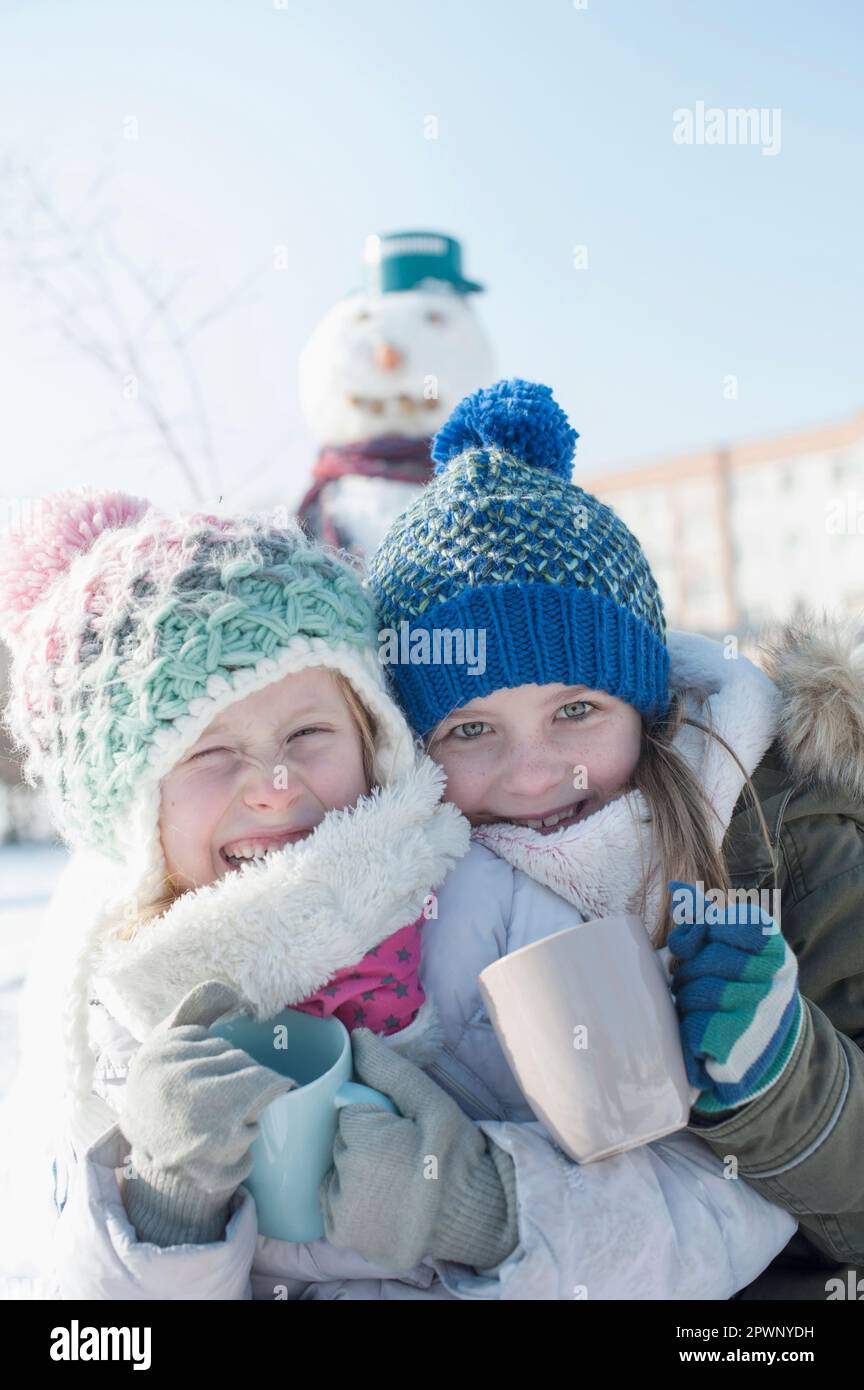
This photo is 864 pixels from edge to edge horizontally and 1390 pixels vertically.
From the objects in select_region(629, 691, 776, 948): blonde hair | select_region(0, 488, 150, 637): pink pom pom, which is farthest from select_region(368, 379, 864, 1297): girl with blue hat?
select_region(0, 488, 150, 637): pink pom pom

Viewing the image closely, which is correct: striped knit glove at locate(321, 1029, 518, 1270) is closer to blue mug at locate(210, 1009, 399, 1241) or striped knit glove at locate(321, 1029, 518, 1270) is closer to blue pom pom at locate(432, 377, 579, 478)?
blue mug at locate(210, 1009, 399, 1241)

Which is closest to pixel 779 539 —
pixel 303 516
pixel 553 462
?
pixel 303 516

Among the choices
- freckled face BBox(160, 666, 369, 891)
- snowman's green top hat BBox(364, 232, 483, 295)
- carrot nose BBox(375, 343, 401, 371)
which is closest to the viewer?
freckled face BBox(160, 666, 369, 891)

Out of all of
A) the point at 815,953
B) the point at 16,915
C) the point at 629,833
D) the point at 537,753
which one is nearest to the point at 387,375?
the point at 16,915

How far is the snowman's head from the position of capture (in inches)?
188

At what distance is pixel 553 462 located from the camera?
5.57ft

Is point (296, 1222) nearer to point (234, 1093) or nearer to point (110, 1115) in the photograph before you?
point (234, 1093)

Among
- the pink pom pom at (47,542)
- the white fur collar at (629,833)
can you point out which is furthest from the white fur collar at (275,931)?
the pink pom pom at (47,542)

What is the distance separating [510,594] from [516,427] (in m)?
0.33

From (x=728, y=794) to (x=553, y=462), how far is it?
0.57 m

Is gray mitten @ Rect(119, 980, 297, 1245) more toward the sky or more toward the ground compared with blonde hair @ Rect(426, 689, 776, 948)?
more toward the ground

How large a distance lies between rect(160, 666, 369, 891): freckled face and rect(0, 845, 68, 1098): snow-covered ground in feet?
4.05

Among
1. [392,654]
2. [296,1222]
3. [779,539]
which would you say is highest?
[392,654]

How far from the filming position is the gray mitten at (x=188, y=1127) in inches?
40.9
